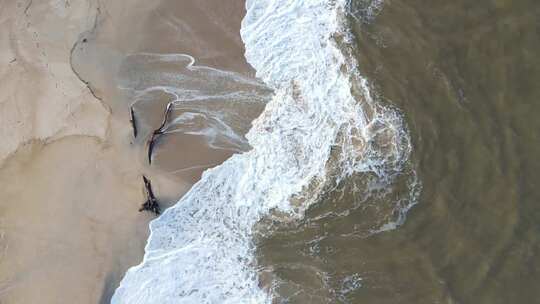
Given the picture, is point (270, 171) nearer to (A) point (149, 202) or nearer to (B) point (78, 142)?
(A) point (149, 202)

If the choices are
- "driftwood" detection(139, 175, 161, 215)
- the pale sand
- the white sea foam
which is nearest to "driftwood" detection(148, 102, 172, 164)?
the pale sand

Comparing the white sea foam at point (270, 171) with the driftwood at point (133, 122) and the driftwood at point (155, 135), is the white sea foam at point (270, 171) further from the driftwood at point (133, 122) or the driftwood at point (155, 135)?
the driftwood at point (133, 122)

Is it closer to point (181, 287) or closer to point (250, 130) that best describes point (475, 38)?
point (250, 130)

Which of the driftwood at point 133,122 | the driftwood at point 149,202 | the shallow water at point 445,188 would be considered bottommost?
the driftwood at point 149,202

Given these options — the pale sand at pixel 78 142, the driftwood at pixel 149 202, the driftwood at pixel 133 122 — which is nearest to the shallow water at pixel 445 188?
the driftwood at pixel 149 202

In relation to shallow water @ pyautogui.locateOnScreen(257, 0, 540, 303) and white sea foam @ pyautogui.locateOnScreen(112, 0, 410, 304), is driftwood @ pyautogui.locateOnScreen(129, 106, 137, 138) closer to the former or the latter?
white sea foam @ pyautogui.locateOnScreen(112, 0, 410, 304)

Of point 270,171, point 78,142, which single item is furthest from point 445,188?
point 78,142

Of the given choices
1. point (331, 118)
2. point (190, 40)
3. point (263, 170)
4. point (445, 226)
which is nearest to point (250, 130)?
point (263, 170)
